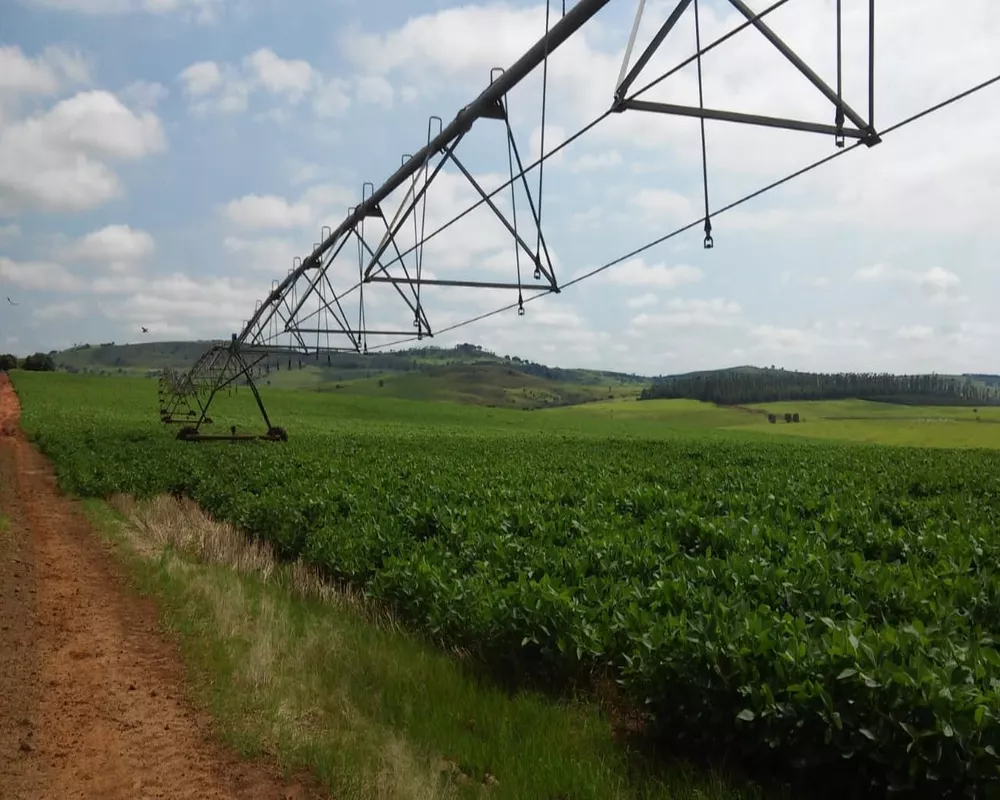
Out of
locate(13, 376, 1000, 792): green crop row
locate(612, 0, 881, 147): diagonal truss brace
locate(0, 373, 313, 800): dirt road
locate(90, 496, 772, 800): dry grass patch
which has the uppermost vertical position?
locate(612, 0, 881, 147): diagonal truss brace

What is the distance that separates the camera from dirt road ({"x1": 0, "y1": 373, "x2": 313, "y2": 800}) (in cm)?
534

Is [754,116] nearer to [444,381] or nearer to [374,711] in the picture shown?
[374,711]

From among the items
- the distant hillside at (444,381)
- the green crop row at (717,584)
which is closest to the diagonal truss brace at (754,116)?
the green crop row at (717,584)

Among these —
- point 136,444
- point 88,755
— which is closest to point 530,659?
point 88,755

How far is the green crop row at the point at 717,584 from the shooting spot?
4371 millimetres

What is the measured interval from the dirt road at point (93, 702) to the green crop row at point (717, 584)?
2.32m

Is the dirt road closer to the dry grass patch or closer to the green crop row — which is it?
the dry grass patch

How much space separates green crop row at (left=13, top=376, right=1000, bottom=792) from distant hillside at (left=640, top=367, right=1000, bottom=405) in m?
101

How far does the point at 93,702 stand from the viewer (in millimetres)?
6707

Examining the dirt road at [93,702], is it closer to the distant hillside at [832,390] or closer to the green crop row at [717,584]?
the green crop row at [717,584]

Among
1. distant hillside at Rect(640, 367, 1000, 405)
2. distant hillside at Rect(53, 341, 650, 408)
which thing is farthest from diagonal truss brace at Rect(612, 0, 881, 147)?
distant hillside at Rect(53, 341, 650, 408)

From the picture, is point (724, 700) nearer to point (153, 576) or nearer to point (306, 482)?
point (153, 576)

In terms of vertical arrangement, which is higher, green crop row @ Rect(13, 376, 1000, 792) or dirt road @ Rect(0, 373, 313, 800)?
green crop row @ Rect(13, 376, 1000, 792)

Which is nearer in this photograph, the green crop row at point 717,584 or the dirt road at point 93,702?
the green crop row at point 717,584
